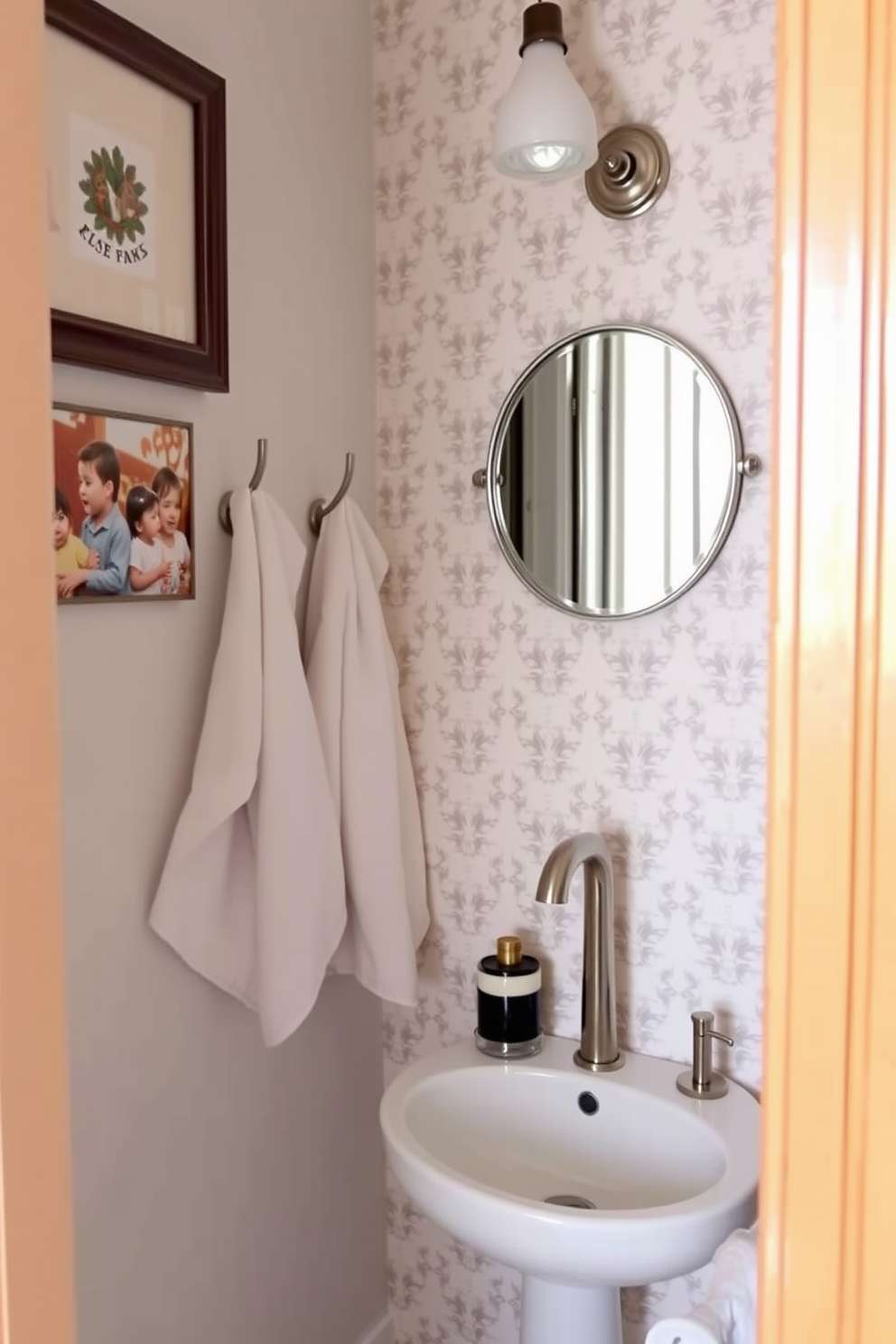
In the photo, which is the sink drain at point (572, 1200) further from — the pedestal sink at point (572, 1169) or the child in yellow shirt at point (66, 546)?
the child in yellow shirt at point (66, 546)

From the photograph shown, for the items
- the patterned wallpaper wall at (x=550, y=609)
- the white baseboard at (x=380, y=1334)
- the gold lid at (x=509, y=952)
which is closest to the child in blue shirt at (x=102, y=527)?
the patterned wallpaper wall at (x=550, y=609)

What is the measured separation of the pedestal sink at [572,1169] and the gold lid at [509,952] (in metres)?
0.13

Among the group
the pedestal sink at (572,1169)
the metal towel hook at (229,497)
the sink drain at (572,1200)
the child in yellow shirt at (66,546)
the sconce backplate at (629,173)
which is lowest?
the sink drain at (572,1200)

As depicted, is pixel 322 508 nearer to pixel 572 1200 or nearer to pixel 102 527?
pixel 102 527

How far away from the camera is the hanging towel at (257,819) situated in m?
1.29

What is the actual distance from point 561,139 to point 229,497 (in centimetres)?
59

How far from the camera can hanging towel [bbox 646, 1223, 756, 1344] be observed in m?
0.97

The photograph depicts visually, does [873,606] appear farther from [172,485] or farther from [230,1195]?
[230,1195]

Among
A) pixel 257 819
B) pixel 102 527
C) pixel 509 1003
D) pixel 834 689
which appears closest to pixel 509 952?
pixel 509 1003

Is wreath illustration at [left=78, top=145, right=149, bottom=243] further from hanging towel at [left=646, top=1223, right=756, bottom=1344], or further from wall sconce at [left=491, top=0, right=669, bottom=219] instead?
hanging towel at [left=646, top=1223, right=756, bottom=1344]

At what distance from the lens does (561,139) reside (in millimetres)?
1294

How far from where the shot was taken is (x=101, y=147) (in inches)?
45.1

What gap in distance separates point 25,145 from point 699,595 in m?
1.06

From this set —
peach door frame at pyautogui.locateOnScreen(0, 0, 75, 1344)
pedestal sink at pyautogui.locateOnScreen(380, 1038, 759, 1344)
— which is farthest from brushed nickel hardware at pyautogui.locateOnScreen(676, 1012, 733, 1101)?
peach door frame at pyautogui.locateOnScreen(0, 0, 75, 1344)
